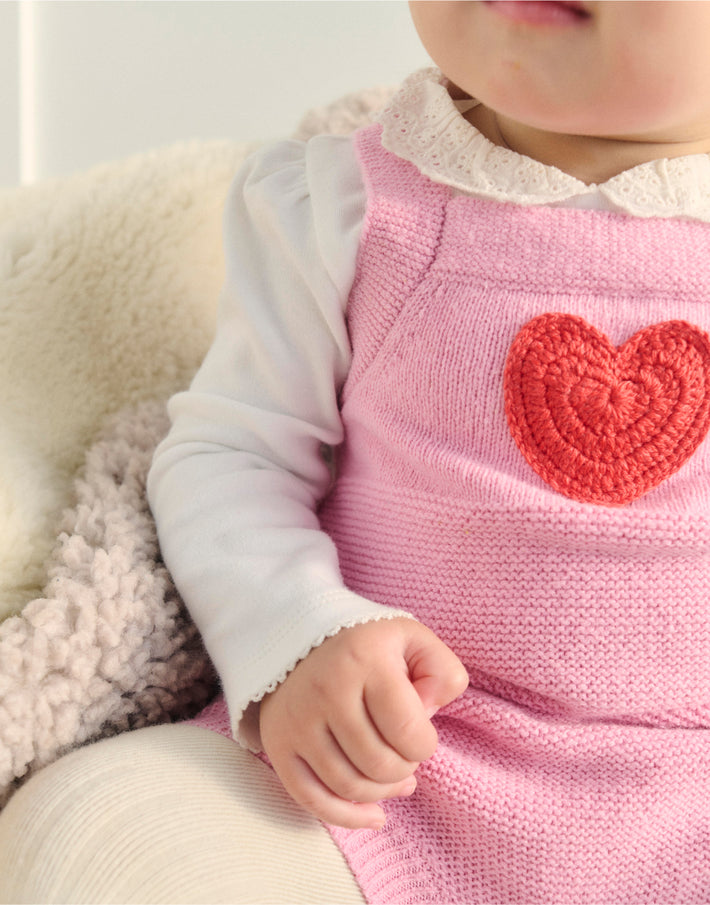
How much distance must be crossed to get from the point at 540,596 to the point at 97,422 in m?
0.39

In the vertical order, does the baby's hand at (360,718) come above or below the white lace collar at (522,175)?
below

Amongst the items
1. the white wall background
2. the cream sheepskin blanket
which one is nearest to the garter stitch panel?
the cream sheepskin blanket

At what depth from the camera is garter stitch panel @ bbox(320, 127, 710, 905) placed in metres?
0.63

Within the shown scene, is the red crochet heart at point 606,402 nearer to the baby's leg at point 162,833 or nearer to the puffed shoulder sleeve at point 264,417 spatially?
the puffed shoulder sleeve at point 264,417

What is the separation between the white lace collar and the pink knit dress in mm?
12

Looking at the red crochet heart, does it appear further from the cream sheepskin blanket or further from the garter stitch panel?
the cream sheepskin blanket

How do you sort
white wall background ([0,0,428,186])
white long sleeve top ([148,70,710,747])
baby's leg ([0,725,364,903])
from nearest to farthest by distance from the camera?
baby's leg ([0,725,364,903]), white long sleeve top ([148,70,710,747]), white wall background ([0,0,428,186])

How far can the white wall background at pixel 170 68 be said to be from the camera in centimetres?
122

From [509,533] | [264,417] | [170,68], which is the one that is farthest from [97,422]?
[170,68]

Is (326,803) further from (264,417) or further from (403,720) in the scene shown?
(264,417)

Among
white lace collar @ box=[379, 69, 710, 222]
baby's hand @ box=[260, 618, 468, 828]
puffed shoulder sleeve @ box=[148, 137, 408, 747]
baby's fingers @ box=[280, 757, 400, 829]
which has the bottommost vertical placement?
baby's fingers @ box=[280, 757, 400, 829]

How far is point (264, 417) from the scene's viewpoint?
0.72m

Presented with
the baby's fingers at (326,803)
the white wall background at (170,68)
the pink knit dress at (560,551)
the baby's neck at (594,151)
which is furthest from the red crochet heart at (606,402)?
the white wall background at (170,68)

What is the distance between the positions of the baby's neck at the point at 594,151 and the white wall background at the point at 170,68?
0.57 meters
